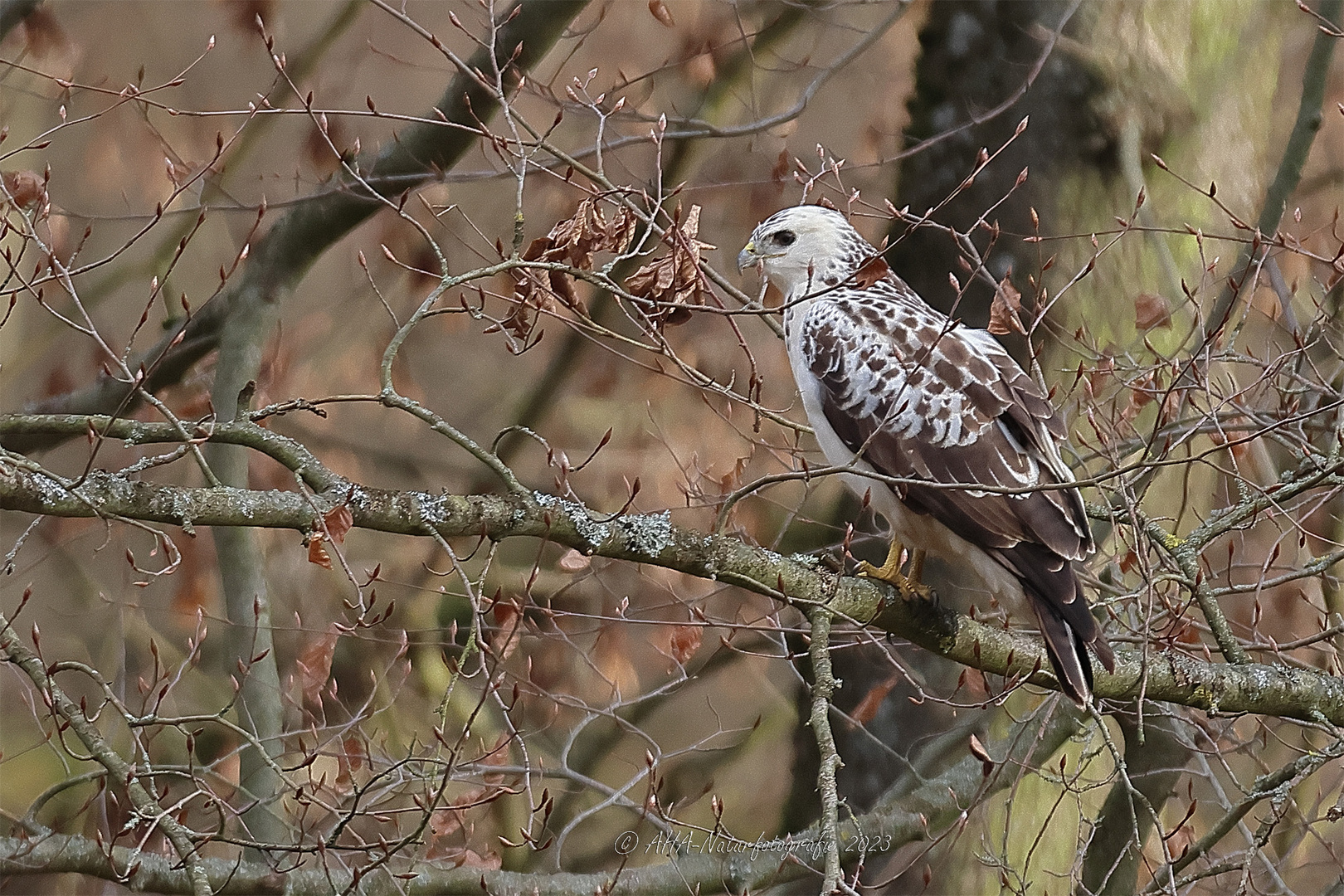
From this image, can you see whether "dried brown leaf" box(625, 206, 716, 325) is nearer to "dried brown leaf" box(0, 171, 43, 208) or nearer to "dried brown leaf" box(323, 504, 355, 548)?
"dried brown leaf" box(323, 504, 355, 548)

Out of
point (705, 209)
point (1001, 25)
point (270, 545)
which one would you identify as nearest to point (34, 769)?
point (270, 545)

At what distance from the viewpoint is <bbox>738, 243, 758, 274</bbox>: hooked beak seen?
16.0 feet

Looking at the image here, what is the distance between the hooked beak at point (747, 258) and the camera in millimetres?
4891

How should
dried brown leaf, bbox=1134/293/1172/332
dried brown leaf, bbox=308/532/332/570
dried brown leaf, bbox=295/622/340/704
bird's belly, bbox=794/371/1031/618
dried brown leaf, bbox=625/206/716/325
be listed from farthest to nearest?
dried brown leaf, bbox=1134/293/1172/332
bird's belly, bbox=794/371/1031/618
dried brown leaf, bbox=295/622/340/704
dried brown leaf, bbox=625/206/716/325
dried brown leaf, bbox=308/532/332/570

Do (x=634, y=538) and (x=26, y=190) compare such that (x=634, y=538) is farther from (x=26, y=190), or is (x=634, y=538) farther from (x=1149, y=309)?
(x=1149, y=309)

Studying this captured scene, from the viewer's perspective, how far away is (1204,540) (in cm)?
391

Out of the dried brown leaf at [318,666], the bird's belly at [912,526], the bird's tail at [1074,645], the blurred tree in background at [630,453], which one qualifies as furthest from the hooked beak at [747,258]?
the dried brown leaf at [318,666]

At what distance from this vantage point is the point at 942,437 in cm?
428

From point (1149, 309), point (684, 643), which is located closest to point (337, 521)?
point (684, 643)

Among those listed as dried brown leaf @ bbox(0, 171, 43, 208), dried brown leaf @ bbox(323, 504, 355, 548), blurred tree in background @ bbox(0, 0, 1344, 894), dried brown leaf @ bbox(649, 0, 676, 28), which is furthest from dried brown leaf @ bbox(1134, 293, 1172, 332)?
dried brown leaf @ bbox(0, 171, 43, 208)

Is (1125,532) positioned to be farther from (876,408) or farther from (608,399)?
(608,399)

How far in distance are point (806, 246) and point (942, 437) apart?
96cm

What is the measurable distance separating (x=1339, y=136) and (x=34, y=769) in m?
8.41

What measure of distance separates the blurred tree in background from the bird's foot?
5.9 inches
